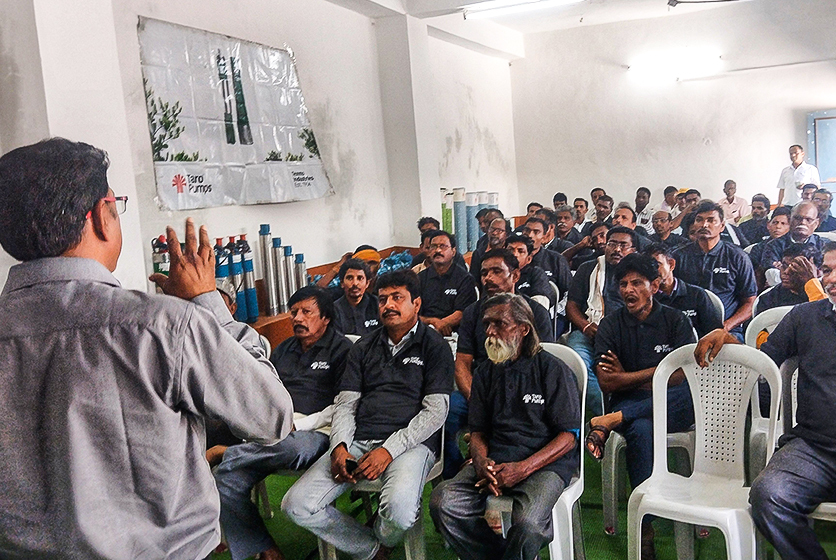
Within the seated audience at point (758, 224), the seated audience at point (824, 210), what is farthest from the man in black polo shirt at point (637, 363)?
the seated audience at point (824, 210)

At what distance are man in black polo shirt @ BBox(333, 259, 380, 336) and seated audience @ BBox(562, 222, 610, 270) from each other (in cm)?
187

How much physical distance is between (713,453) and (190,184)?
335cm

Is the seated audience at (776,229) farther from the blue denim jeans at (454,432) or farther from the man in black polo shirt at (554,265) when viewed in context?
the blue denim jeans at (454,432)

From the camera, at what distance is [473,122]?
8898mm

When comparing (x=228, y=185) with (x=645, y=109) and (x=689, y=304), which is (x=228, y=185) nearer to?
(x=689, y=304)

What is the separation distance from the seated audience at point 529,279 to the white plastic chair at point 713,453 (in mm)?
1568

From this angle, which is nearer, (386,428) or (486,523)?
(486,523)

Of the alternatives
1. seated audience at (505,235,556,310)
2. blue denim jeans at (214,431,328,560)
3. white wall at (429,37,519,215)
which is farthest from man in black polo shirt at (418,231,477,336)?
white wall at (429,37,519,215)

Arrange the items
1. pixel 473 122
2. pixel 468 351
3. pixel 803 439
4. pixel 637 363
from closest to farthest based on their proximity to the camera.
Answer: pixel 803 439, pixel 637 363, pixel 468 351, pixel 473 122

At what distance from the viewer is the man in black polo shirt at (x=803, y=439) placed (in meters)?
2.16

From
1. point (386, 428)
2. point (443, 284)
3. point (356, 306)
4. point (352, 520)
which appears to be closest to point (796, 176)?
point (443, 284)

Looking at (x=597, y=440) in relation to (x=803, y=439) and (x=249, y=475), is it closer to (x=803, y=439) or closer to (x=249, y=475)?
(x=803, y=439)

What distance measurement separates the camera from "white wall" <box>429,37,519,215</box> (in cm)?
803

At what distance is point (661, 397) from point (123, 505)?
2.02 m
